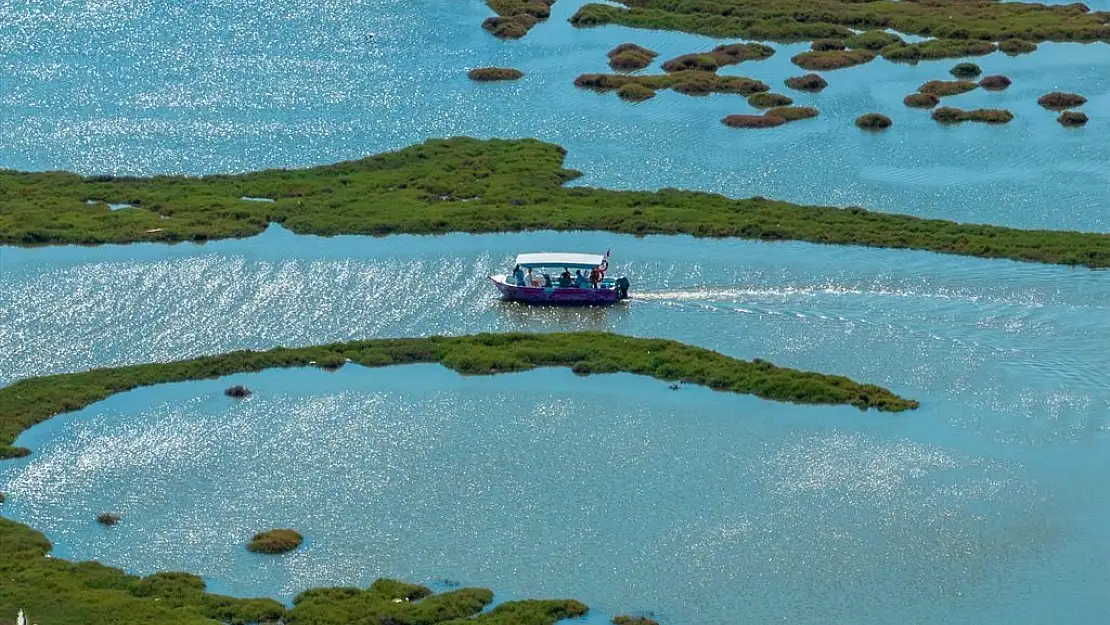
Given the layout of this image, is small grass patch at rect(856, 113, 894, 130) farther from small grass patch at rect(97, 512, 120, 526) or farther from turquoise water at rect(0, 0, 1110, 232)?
small grass patch at rect(97, 512, 120, 526)

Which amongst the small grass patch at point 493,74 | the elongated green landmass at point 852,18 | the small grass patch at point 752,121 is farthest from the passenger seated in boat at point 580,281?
the elongated green landmass at point 852,18

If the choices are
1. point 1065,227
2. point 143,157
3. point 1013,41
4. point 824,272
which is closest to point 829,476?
point 824,272

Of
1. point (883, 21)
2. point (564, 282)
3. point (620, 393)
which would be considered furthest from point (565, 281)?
point (883, 21)

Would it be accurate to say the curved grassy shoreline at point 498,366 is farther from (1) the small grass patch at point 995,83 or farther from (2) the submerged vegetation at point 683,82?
(1) the small grass patch at point 995,83

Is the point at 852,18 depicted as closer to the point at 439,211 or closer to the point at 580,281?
the point at 439,211

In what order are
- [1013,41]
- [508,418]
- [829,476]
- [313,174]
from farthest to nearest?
[1013,41] < [313,174] < [508,418] < [829,476]

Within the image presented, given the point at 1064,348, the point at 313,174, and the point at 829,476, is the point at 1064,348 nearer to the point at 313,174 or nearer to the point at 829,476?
the point at 829,476

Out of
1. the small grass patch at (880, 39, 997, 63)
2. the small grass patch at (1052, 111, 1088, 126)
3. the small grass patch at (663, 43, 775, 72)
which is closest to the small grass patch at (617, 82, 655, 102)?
the small grass patch at (663, 43, 775, 72)
